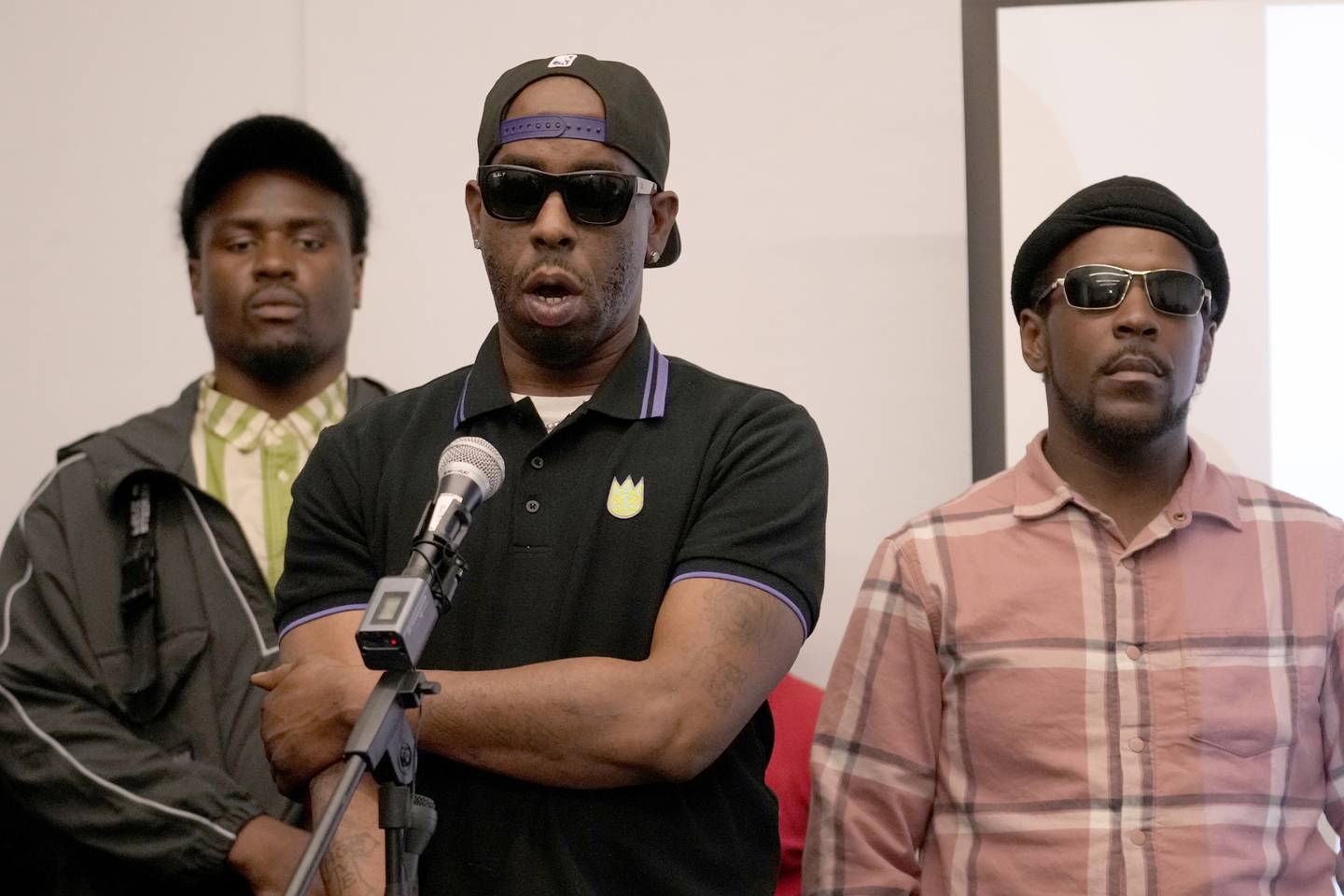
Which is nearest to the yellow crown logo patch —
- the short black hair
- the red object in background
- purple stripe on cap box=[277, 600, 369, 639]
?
purple stripe on cap box=[277, 600, 369, 639]

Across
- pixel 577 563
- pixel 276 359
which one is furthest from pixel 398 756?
pixel 276 359

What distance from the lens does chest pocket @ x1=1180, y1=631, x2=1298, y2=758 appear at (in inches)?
96.3

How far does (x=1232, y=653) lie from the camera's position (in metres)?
2.51

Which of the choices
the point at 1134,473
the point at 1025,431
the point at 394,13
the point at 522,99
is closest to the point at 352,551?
the point at 522,99

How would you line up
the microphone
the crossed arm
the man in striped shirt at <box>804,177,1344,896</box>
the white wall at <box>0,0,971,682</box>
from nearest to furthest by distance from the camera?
the microphone, the crossed arm, the man in striped shirt at <box>804,177,1344,896</box>, the white wall at <box>0,0,971,682</box>

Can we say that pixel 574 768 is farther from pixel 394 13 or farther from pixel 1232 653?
pixel 394 13

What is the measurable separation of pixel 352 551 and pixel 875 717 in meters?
0.93

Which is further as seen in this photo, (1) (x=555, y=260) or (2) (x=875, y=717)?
(2) (x=875, y=717)

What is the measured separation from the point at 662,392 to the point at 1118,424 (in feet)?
2.81

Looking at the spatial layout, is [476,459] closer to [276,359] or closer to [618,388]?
[618,388]

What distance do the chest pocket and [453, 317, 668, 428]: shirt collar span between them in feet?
3.19

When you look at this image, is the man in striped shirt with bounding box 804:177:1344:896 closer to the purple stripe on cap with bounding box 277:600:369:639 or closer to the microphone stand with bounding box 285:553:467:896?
the purple stripe on cap with bounding box 277:600:369:639

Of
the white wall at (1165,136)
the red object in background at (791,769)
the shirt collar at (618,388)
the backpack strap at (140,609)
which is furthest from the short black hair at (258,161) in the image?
the white wall at (1165,136)

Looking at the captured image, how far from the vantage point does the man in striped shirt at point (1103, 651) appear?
2.43 metres
